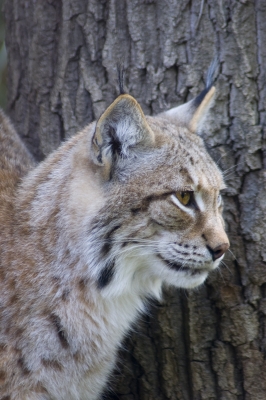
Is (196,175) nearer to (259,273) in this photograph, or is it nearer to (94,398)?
(259,273)

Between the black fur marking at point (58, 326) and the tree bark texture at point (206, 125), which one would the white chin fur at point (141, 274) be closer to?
the black fur marking at point (58, 326)

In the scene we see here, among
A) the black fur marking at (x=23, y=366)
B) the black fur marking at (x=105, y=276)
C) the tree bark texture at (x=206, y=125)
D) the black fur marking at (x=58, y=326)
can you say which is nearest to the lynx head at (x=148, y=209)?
the black fur marking at (x=105, y=276)

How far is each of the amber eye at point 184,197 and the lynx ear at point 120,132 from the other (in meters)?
0.33

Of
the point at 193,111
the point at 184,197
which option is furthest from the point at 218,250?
the point at 193,111

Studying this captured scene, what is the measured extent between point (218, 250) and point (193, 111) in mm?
928

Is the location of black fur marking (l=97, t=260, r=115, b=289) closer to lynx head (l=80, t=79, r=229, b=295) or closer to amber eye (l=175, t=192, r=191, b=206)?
lynx head (l=80, t=79, r=229, b=295)

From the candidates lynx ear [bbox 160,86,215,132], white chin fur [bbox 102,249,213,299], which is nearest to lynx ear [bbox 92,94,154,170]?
lynx ear [bbox 160,86,215,132]

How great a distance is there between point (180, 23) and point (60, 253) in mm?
1642

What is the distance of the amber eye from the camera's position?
3.30 metres

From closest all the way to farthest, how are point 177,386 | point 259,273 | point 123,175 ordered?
point 123,175 → point 259,273 → point 177,386

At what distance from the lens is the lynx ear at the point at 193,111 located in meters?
3.64

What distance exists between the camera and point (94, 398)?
3.86 meters

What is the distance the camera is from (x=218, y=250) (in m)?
3.26

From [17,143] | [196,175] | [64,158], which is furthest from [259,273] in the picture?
[17,143]
